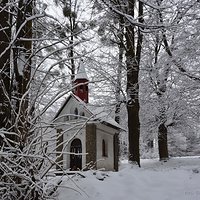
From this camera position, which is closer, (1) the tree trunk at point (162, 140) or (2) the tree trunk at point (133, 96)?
(2) the tree trunk at point (133, 96)

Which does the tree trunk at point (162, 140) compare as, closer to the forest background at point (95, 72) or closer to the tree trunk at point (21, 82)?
the forest background at point (95, 72)

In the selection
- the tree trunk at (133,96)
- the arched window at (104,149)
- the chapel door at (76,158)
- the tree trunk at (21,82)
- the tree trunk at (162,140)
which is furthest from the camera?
the tree trunk at (162,140)

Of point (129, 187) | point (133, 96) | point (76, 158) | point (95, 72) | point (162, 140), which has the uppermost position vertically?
point (95, 72)

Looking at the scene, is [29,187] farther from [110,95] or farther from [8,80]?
[110,95]

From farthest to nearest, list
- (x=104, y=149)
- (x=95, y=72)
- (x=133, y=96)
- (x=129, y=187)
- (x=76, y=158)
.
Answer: (x=104, y=149)
(x=76, y=158)
(x=95, y=72)
(x=133, y=96)
(x=129, y=187)

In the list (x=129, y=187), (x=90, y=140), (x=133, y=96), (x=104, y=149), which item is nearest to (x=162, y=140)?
(x=104, y=149)

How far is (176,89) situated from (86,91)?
471 centimetres

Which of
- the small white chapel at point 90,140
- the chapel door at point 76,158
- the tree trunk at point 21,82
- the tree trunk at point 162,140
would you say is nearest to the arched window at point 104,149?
the small white chapel at point 90,140

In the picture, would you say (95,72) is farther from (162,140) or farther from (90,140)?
(162,140)

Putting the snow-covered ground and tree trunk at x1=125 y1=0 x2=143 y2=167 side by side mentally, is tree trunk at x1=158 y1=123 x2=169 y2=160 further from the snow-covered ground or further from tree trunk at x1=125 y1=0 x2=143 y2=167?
the snow-covered ground

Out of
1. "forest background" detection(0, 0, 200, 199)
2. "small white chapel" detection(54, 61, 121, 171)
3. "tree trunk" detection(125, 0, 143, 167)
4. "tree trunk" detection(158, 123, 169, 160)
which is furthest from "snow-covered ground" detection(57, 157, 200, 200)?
"tree trunk" detection(158, 123, 169, 160)

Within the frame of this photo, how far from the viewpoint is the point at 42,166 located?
3453 mm

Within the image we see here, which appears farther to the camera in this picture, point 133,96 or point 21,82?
point 133,96

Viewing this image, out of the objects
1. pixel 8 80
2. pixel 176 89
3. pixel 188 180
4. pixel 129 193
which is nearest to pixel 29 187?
pixel 8 80
